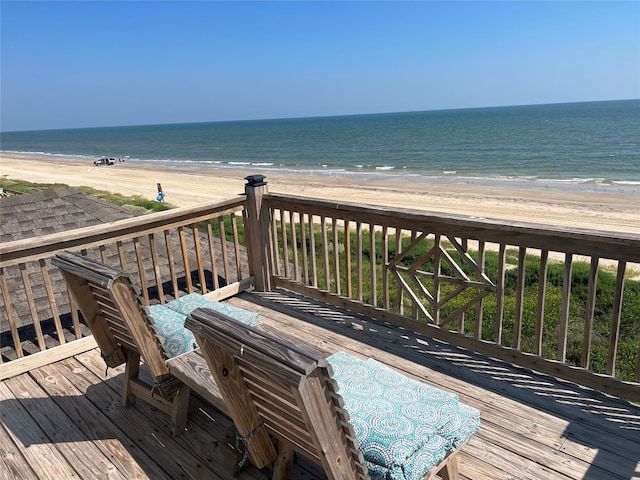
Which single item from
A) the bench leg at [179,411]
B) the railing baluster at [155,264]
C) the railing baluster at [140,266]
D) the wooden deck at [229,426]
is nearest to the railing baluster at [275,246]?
the railing baluster at [155,264]

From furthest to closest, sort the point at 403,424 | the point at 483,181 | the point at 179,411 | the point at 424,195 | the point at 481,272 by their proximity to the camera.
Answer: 1. the point at 483,181
2. the point at 424,195
3. the point at 481,272
4. the point at 179,411
5. the point at 403,424

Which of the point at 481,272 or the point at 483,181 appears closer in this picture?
the point at 481,272

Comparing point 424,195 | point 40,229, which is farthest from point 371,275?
point 424,195

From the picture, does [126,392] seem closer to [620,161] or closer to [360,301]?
[360,301]

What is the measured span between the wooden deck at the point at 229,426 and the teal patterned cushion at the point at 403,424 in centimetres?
50

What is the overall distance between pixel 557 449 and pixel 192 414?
6.40 ft

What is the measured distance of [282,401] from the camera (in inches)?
65.7

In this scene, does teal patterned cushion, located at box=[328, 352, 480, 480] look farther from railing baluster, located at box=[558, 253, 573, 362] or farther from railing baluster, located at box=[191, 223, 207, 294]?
railing baluster, located at box=[191, 223, 207, 294]

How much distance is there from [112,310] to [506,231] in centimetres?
226

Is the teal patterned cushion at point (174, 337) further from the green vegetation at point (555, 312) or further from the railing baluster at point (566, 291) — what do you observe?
the railing baluster at point (566, 291)

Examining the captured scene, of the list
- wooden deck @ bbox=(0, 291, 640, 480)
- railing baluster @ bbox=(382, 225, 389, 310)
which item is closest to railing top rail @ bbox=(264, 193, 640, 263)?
railing baluster @ bbox=(382, 225, 389, 310)

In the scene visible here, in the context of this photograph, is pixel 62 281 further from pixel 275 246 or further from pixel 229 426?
pixel 229 426

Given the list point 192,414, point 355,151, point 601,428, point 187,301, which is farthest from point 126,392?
point 355,151

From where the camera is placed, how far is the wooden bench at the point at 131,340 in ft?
7.38
